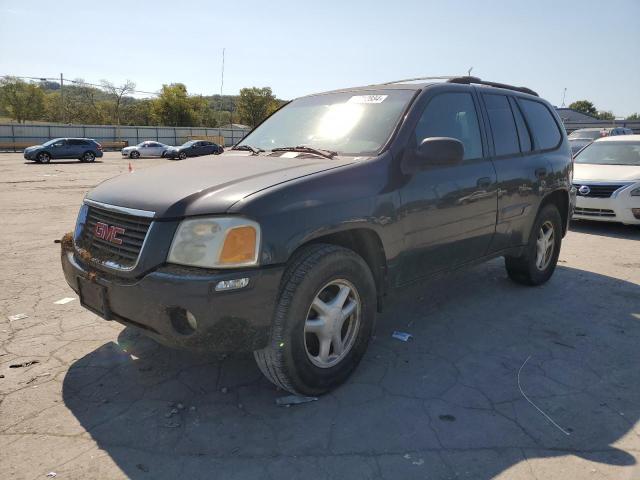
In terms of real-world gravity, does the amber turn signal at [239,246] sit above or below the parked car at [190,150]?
above

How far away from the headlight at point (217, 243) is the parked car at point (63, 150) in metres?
Result: 28.3

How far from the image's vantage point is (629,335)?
3.95 metres

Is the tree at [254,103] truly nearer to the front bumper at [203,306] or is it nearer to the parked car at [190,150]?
the parked car at [190,150]

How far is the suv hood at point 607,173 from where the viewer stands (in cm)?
825

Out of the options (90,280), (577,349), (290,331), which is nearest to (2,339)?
(90,280)

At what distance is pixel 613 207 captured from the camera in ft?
26.4

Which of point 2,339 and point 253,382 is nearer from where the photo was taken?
point 253,382

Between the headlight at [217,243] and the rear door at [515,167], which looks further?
the rear door at [515,167]

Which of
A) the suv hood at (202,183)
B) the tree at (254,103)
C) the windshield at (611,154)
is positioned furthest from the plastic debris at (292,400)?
the tree at (254,103)

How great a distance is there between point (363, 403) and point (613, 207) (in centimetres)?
702

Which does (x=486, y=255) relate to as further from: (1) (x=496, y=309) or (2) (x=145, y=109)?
(2) (x=145, y=109)

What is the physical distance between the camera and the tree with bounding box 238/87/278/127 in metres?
72.2

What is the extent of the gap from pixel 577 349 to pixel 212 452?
2737mm

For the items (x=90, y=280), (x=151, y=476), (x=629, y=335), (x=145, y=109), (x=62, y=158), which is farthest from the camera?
(x=145, y=109)
